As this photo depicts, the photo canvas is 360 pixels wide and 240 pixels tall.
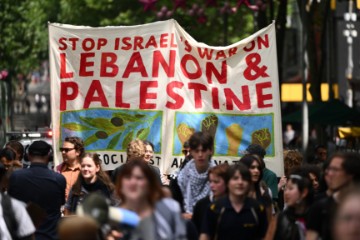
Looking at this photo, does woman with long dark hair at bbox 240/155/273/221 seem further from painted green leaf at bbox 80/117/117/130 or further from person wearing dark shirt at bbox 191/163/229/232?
painted green leaf at bbox 80/117/117/130

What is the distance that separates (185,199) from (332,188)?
2.66m

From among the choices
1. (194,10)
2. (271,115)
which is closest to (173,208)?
(271,115)

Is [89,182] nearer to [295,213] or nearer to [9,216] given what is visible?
[9,216]

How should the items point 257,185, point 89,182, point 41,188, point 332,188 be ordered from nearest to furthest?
point 332,188
point 257,185
point 41,188
point 89,182

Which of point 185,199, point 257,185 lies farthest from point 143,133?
point 257,185

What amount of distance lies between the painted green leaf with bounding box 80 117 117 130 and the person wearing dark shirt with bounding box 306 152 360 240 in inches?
231

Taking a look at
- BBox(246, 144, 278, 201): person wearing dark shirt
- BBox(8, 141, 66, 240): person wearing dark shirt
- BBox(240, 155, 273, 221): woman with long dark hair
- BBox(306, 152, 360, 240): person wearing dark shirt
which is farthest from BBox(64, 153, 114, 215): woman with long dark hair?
BBox(306, 152, 360, 240): person wearing dark shirt

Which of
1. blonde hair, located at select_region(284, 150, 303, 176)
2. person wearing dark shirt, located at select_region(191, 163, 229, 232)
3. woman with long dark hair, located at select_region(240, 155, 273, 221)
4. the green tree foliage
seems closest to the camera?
person wearing dark shirt, located at select_region(191, 163, 229, 232)

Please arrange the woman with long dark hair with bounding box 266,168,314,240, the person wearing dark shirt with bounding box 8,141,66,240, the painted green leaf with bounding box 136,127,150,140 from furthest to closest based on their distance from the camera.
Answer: the painted green leaf with bounding box 136,127,150,140 < the person wearing dark shirt with bounding box 8,141,66,240 < the woman with long dark hair with bounding box 266,168,314,240

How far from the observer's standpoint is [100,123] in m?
15.7

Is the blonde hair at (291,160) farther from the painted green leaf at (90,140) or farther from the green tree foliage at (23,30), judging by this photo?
the green tree foliage at (23,30)

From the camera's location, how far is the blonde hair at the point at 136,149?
1406 cm

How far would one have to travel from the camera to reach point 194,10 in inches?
1174

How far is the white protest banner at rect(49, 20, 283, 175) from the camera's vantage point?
15.4 meters
